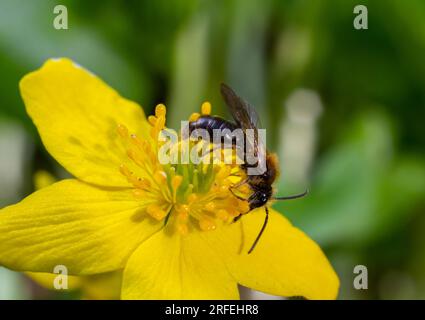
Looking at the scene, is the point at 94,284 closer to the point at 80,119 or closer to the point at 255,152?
the point at 80,119

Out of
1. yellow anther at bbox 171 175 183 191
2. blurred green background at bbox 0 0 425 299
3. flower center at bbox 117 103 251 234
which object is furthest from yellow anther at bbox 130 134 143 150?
blurred green background at bbox 0 0 425 299

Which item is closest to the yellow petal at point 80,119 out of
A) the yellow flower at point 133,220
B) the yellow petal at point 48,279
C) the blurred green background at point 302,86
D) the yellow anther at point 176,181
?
the yellow flower at point 133,220

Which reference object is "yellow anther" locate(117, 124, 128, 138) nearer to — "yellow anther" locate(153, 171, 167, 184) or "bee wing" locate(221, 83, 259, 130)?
"yellow anther" locate(153, 171, 167, 184)

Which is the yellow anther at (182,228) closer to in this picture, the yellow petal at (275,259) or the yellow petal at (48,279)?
the yellow petal at (275,259)

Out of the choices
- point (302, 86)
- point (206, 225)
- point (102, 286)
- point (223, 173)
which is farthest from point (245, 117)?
point (302, 86)
